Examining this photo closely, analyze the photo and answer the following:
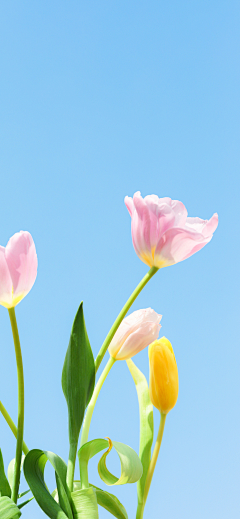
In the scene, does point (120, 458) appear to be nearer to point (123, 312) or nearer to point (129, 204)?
point (123, 312)

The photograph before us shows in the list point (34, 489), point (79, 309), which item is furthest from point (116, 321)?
point (34, 489)

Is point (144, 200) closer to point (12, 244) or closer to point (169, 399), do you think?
point (12, 244)

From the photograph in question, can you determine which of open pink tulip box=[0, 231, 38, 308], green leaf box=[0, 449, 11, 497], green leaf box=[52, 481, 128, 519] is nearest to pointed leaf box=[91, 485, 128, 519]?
green leaf box=[52, 481, 128, 519]

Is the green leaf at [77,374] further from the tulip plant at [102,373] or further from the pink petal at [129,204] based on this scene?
the pink petal at [129,204]

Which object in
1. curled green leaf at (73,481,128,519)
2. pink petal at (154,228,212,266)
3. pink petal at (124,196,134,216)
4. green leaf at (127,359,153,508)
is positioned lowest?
curled green leaf at (73,481,128,519)

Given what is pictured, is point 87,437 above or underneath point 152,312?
underneath

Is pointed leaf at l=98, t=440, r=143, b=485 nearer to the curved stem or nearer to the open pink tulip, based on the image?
the curved stem

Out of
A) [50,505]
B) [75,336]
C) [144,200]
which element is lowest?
[50,505]

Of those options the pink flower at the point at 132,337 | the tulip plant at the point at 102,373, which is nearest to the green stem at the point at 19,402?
the tulip plant at the point at 102,373
